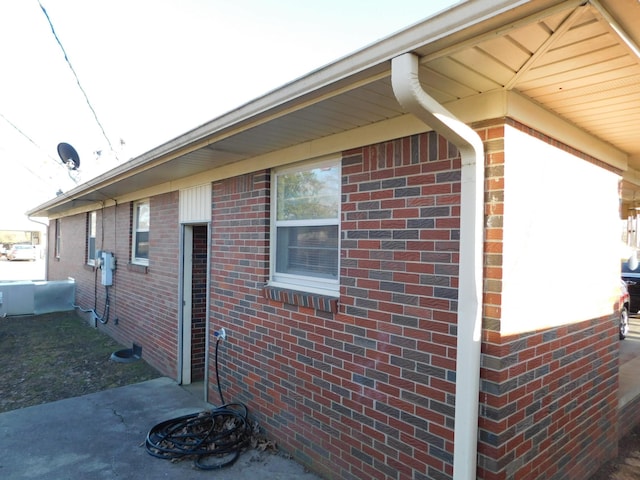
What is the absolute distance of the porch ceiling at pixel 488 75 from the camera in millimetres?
1640

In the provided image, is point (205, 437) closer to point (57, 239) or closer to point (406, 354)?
point (406, 354)

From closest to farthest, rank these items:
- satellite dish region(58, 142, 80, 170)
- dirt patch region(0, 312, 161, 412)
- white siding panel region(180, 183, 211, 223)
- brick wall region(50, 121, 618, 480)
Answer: brick wall region(50, 121, 618, 480) < white siding panel region(180, 183, 211, 223) < dirt patch region(0, 312, 161, 412) < satellite dish region(58, 142, 80, 170)

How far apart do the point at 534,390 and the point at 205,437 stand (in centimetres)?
284

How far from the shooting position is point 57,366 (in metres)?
6.65

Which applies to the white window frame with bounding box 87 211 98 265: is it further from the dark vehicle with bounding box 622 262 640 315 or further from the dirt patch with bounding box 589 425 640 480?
the dark vehicle with bounding box 622 262 640 315

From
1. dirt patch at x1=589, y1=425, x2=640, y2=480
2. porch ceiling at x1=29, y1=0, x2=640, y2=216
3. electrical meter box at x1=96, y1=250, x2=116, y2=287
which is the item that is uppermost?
porch ceiling at x1=29, y1=0, x2=640, y2=216

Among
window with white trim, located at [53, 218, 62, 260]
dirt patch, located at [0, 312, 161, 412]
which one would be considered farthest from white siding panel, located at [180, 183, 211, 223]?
window with white trim, located at [53, 218, 62, 260]

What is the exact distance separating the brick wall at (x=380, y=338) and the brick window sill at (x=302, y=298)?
65 millimetres

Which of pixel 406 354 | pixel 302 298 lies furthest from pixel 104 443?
pixel 406 354

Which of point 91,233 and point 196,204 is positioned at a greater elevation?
point 196,204

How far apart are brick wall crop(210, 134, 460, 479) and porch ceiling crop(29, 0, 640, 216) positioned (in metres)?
0.46

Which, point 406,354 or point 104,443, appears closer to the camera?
point 406,354

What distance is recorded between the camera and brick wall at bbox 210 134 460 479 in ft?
8.52

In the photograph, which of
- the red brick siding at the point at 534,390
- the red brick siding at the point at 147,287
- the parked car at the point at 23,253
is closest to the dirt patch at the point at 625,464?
the red brick siding at the point at 534,390
